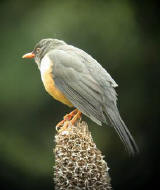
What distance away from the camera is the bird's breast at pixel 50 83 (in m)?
4.64

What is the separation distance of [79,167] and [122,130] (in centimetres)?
81

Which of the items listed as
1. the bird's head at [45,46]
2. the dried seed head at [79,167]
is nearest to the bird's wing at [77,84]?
the bird's head at [45,46]

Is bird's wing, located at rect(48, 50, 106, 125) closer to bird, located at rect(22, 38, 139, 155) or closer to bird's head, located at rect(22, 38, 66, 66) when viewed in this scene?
bird, located at rect(22, 38, 139, 155)

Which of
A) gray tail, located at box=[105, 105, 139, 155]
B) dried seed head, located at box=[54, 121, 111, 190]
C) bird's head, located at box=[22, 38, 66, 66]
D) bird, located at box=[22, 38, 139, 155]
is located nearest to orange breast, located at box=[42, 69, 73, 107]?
bird, located at box=[22, 38, 139, 155]

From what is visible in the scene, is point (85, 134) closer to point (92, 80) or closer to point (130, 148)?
point (130, 148)

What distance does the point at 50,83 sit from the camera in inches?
185

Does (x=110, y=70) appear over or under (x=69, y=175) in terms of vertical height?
under

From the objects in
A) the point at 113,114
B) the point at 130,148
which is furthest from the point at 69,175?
the point at 113,114

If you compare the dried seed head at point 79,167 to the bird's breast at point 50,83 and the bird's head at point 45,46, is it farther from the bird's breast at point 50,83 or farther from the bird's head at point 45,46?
the bird's head at point 45,46

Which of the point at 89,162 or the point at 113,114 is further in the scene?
the point at 113,114

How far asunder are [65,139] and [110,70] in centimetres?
418

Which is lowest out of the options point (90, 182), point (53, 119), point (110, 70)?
point (53, 119)

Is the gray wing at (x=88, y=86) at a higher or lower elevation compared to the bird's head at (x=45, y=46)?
lower

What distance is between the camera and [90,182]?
328 cm
